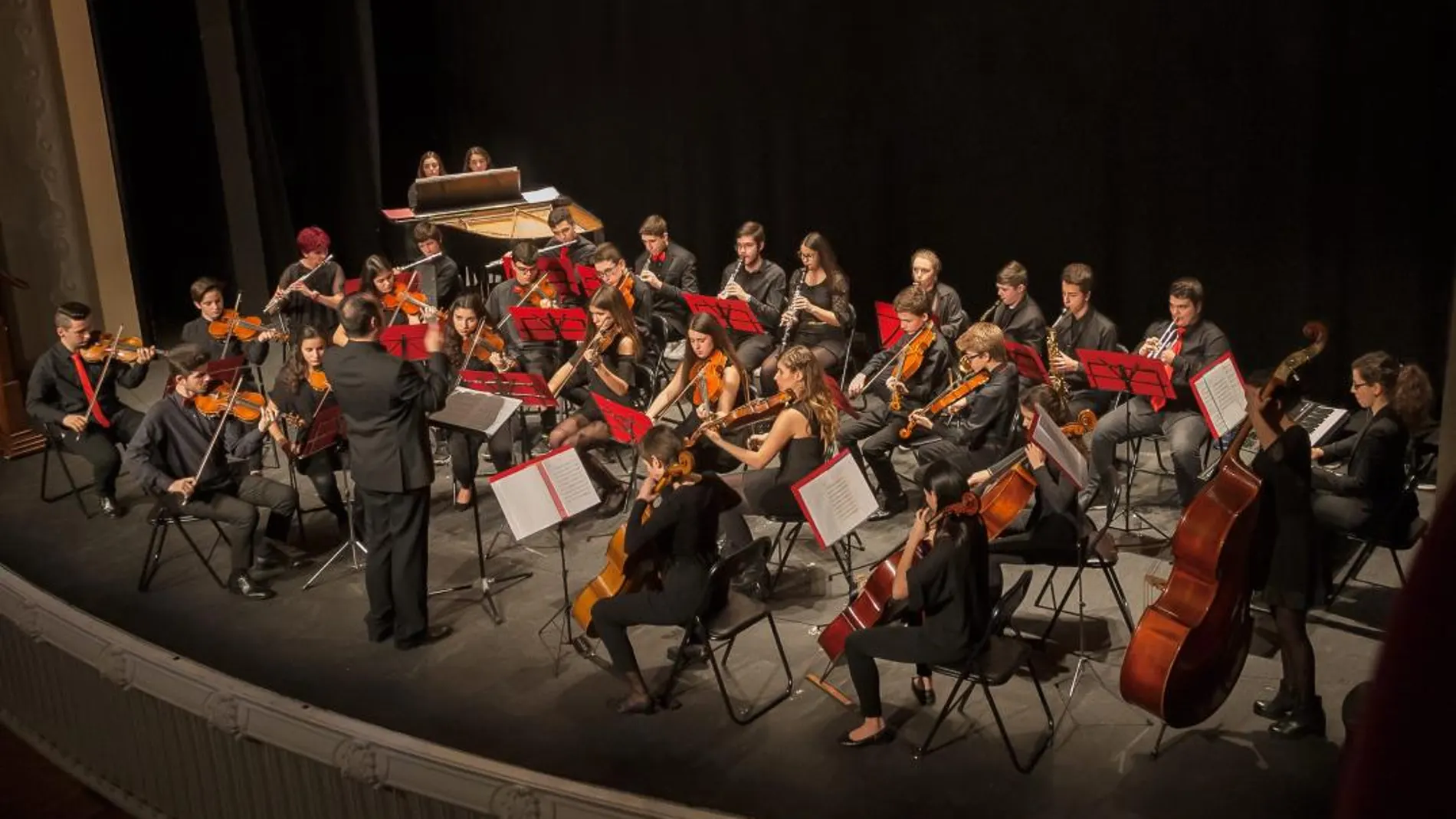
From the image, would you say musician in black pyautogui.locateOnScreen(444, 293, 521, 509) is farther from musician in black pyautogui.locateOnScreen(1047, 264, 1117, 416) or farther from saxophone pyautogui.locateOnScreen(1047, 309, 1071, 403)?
musician in black pyautogui.locateOnScreen(1047, 264, 1117, 416)

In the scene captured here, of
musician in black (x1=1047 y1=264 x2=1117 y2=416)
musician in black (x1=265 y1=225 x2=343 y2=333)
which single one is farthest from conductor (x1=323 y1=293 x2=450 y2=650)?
musician in black (x1=1047 y1=264 x2=1117 y2=416)

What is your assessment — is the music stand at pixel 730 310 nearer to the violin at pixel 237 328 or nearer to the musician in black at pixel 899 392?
the musician in black at pixel 899 392

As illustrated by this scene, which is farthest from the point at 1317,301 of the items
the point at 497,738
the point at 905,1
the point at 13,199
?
the point at 13,199

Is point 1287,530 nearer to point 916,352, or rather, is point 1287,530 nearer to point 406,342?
point 916,352

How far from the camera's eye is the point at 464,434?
Answer: 6.98m

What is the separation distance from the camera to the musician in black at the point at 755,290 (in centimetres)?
801

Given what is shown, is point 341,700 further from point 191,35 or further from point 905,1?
point 191,35

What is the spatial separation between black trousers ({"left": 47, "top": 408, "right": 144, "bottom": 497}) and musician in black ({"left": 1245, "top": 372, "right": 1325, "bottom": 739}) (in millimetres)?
5893

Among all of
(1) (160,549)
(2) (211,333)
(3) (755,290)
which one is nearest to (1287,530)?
(3) (755,290)

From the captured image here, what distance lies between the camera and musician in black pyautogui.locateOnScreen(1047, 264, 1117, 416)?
6906 millimetres

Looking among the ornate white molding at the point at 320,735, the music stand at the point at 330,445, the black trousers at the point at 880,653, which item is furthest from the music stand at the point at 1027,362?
the ornate white molding at the point at 320,735

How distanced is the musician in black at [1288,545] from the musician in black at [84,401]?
19.1 feet

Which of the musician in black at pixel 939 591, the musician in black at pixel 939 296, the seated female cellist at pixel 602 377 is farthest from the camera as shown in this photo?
the musician in black at pixel 939 296

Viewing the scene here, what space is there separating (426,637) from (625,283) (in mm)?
2931
